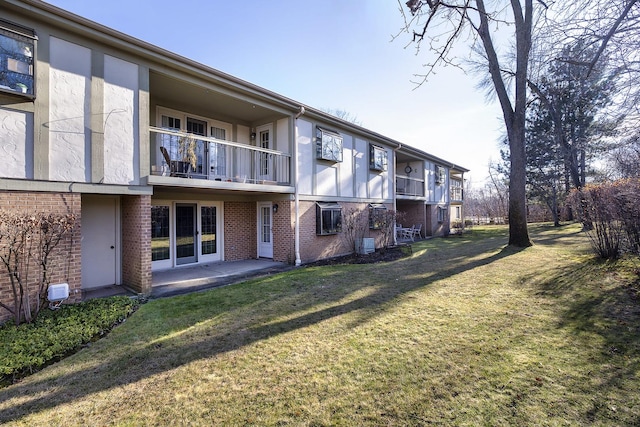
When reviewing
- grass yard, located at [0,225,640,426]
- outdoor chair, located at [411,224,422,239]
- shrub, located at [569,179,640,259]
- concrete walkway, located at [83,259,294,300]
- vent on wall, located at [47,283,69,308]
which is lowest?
grass yard, located at [0,225,640,426]

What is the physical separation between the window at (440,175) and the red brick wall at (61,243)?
66.3ft

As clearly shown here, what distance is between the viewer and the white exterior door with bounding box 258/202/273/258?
1119 cm

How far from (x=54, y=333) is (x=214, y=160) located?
258 inches

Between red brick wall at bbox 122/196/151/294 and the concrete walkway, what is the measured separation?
Result: 308mm

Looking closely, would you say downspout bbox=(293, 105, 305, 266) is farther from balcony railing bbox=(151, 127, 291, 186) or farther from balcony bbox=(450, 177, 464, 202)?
balcony bbox=(450, 177, 464, 202)

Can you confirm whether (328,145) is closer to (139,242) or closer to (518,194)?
(139,242)

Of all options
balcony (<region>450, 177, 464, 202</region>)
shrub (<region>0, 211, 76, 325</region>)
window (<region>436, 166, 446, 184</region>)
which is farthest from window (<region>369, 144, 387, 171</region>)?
balcony (<region>450, 177, 464, 202</region>)

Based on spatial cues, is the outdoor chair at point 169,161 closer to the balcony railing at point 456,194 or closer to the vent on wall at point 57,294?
the vent on wall at point 57,294

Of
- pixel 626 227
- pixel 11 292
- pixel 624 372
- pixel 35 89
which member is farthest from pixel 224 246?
pixel 626 227

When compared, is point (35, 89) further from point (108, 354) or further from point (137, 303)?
point (108, 354)

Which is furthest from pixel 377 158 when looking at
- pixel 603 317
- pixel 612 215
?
pixel 603 317

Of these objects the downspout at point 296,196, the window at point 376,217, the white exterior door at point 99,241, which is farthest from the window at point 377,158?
the white exterior door at point 99,241

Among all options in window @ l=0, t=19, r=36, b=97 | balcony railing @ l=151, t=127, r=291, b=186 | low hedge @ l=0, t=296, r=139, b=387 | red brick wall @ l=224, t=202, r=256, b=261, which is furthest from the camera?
red brick wall @ l=224, t=202, r=256, b=261

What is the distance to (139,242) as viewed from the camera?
22.0ft
